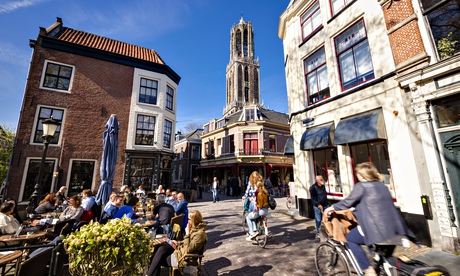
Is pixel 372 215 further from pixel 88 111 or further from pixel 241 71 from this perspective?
pixel 241 71

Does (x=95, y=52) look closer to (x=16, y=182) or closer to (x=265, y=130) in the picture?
(x=16, y=182)

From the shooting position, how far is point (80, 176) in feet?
41.5

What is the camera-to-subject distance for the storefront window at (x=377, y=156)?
6460 millimetres

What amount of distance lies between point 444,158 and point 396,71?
265 centimetres

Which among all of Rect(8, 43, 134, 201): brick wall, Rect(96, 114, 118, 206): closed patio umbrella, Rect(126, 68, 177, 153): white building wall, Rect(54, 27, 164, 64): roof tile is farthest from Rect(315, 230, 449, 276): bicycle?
Rect(54, 27, 164, 64): roof tile

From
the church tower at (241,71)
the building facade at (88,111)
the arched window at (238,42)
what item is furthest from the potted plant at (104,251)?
the arched window at (238,42)

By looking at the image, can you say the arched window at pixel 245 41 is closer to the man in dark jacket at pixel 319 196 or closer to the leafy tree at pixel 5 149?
the leafy tree at pixel 5 149

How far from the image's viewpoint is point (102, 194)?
270 inches

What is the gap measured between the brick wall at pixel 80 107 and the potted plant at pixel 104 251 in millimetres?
12571

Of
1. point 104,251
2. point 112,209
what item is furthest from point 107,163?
point 104,251

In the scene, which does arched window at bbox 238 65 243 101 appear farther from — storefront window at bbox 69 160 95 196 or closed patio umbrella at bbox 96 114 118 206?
closed patio umbrella at bbox 96 114 118 206

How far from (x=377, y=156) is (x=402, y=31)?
384 cm

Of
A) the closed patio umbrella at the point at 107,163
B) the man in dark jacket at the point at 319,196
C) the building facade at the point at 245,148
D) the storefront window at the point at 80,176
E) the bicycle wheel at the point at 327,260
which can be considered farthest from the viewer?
the building facade at the point at 245,148

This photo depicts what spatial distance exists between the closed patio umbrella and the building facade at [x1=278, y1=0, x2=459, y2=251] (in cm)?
757
